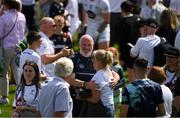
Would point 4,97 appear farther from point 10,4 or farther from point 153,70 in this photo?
point 153,70

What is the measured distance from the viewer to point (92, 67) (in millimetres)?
11875

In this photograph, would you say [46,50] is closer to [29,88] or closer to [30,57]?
[30,57]

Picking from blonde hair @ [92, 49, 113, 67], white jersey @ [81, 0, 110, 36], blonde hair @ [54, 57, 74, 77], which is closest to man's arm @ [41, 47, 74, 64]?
blonde hair @ [92, 49, 113, 67]

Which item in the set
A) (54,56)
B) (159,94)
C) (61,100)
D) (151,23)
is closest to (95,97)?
(61,100)

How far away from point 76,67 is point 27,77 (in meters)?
1.44

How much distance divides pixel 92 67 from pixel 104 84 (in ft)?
3.38

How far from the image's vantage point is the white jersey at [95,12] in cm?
1622

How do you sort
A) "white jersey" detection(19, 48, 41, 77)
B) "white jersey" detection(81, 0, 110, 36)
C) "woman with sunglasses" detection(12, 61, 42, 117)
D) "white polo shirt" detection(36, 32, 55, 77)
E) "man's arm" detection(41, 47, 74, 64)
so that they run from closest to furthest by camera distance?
"woman with sunglasses" detection(12, 61, 42, 117) → "white jersey" detection(19, 48, 41, 77) → "man's arm" detection(41, 47, 74, 64) → "white polo shirt" detection(36, 32, 55, 77) → "white jersey" detection(81, 0, 110, 36)

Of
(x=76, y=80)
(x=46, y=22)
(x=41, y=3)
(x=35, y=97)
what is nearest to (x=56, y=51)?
(x=46, y=22)

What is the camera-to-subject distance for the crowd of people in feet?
32.7

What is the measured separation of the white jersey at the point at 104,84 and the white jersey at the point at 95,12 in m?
5.31

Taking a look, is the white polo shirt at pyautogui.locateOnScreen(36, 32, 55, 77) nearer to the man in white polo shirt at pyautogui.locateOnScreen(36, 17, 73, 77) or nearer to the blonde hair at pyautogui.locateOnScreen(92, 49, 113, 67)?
the man in white polo shirt at pyautogui.locateOnScreen(36, 17, 73, 77)

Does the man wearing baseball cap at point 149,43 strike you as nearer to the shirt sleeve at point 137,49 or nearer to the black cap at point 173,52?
the shirt sleeve at point 137,49

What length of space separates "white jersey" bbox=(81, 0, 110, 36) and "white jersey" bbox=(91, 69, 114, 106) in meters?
5.31
